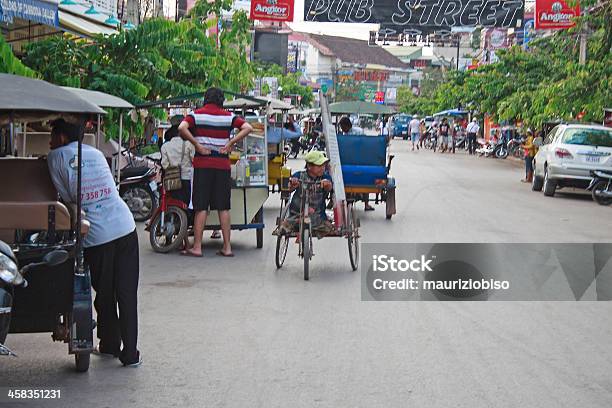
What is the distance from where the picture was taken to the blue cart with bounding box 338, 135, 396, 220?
714 inches

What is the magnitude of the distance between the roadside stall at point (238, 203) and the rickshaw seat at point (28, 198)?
552cm

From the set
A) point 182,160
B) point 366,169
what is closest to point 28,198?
point 182,160

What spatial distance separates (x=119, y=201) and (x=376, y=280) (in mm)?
4765

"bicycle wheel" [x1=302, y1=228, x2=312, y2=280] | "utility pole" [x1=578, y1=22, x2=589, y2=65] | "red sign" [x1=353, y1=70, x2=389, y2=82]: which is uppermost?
"utility pole" [x1=578, y1=22, x2=589, y2=65]

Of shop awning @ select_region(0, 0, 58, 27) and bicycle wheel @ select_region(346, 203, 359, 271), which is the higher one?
shop awning @ select_region(0, 0, 58, 27)

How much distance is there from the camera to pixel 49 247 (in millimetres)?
6453

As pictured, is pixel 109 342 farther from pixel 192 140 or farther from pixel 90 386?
pixel 192 140

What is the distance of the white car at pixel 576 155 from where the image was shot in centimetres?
2317

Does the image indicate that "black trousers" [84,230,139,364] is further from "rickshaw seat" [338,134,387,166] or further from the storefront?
"rickshaw seat" [338,134,387,166]

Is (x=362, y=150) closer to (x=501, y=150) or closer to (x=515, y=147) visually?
(x=501, y=150)

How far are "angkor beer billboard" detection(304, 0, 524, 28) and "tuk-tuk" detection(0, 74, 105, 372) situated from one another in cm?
2588

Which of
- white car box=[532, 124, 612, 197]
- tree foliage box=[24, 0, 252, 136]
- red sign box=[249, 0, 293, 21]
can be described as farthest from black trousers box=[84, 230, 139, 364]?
red sign box=[249, 0, 293, 21]

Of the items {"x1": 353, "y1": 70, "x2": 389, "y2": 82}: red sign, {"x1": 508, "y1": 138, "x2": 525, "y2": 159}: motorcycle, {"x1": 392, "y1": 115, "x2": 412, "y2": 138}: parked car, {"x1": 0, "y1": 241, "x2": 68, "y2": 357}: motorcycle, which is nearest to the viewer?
{"x1": 0, "y1": 241, "x2": 68, "y2": 357}: motorcycle

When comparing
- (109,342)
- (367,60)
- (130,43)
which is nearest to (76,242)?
(109,342)
